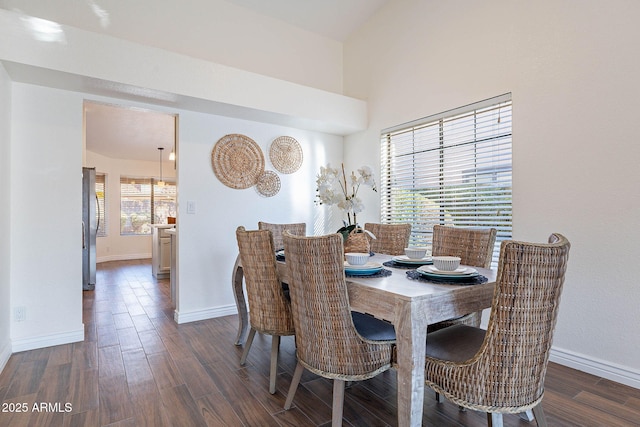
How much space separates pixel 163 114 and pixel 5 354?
2.47 meters

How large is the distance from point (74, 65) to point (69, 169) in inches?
33.5

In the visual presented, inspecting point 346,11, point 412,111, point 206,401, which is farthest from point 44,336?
point 346,11

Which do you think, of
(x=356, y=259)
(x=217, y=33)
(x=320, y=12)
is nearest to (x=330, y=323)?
(x=356, y=259)

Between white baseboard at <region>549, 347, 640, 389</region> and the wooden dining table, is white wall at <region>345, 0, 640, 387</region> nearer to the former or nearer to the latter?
white baseboard at <region>549, 347, 640, 389</region>

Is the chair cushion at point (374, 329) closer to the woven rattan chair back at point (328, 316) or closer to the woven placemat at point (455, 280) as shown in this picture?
the woven rattan chair back at point (328, 316)

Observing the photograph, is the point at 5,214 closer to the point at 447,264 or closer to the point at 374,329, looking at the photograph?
the point at 374,329

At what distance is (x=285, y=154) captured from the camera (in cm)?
399

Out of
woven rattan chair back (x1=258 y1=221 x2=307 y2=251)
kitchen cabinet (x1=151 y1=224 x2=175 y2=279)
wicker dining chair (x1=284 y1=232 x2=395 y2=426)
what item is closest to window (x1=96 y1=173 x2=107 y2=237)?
kitchen cabinet (x1=151 y1=224 x2=175 y2=279)

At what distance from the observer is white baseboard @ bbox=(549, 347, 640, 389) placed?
207cm

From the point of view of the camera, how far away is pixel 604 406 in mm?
1843

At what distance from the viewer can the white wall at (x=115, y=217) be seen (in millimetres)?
7594

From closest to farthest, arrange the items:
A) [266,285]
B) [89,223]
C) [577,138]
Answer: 1. [266,285]
2. [577,138]
3. [89,223]

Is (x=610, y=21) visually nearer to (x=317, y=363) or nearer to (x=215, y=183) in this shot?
(x=317, y=363)

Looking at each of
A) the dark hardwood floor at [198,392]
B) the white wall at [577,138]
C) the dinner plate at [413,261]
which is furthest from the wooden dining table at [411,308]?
the white wall at [577,138]
